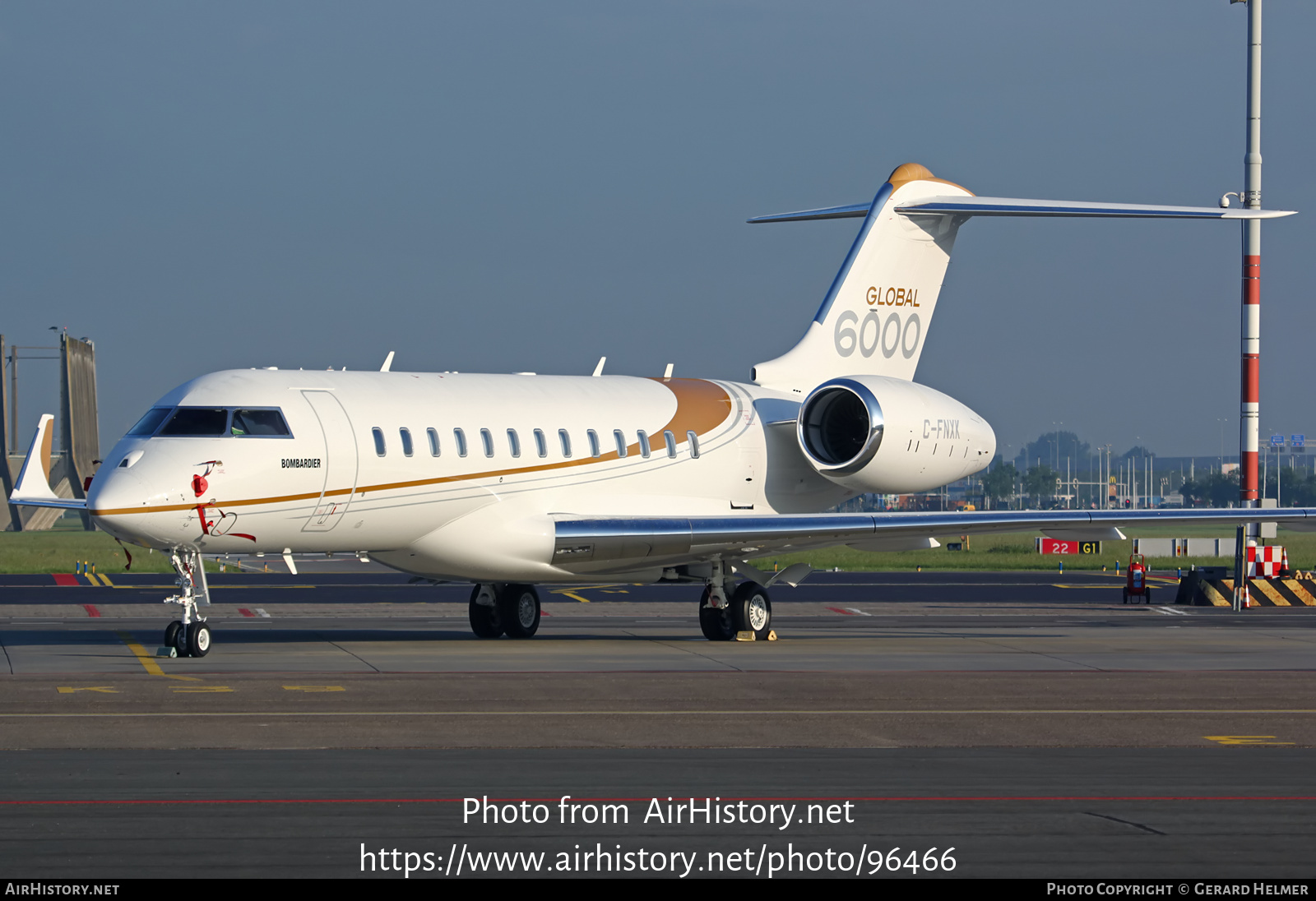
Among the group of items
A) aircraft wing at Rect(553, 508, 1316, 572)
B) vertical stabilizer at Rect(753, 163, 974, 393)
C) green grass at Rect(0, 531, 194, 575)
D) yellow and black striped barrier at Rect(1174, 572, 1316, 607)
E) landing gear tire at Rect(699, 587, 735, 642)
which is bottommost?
green grass at Rect(0, 531, 194, 575)

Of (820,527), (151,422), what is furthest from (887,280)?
(151,422)

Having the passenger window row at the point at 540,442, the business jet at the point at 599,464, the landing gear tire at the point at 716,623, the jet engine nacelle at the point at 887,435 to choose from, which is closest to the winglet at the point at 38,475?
the business jet at the point at 599,464

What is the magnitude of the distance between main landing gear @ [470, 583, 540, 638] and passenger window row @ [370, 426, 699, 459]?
275 cm

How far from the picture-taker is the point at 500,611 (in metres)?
25.6

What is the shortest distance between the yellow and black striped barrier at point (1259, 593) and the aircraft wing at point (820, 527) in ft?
36.7

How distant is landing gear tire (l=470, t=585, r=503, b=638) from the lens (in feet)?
83.8

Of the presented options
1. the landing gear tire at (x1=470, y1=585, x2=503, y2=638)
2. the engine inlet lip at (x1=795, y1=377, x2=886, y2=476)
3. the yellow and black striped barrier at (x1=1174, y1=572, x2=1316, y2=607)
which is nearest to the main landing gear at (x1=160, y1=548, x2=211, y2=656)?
the landing gear tire at (x1=470, y1=585, x2=503, y2=638)

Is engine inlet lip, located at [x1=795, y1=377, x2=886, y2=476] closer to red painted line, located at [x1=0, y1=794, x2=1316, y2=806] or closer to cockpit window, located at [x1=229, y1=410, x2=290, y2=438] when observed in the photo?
cockpit window, located at [x1=229, y1=410, x2=290, y2=438]

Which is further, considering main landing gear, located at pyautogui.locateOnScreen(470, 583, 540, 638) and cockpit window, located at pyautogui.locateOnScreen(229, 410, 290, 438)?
main landing gear, located at pyautogui.locateOnScreen(470, 583, 540, 638)

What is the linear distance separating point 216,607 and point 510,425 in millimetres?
11778

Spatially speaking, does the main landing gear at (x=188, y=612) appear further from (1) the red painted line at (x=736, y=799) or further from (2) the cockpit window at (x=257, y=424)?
(1) the red painted line at (x=736, y=799)

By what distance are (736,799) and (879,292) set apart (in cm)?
1946
